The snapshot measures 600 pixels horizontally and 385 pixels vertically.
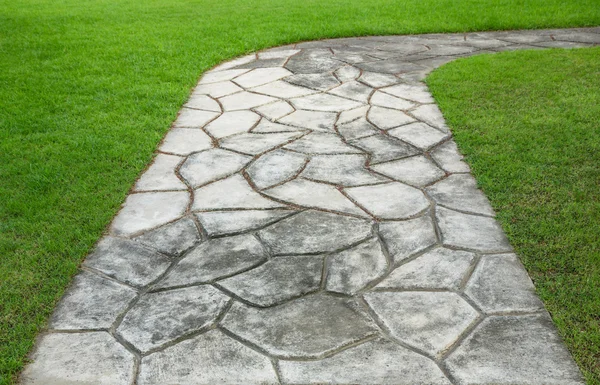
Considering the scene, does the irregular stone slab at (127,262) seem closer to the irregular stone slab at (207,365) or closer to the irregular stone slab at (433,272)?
the irregular stone slab at (207,365)

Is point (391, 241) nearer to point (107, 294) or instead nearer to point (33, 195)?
point (107, 294)

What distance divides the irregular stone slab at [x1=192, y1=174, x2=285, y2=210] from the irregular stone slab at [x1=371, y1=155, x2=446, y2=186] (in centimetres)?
87

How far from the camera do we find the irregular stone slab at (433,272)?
2.88 m

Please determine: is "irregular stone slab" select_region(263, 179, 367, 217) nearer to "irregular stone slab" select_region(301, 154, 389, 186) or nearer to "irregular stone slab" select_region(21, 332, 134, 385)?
"irregular stone slab" select_region(301, 154, 389, 186)

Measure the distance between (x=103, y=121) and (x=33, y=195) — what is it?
1404 millimetres

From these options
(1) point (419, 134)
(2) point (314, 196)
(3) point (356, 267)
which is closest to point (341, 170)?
(2) point (314, 196)

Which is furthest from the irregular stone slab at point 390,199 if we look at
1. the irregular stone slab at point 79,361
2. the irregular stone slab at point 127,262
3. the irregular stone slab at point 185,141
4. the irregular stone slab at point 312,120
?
the irregular stone slab at point 79,361

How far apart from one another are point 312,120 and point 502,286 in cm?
264

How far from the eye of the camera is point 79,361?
246cm

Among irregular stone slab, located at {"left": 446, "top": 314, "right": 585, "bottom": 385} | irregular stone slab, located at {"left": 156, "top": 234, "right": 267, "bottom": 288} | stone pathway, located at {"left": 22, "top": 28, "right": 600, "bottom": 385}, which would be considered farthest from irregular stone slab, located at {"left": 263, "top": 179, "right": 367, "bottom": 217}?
irregular stone slab, located at {"left": 446, "top": 314, "right": 585, "bottom": 385}

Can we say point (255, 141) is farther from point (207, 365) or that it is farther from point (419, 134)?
point (207, 365)

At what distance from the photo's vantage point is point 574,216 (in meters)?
3.38

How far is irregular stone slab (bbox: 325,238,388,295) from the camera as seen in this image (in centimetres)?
289

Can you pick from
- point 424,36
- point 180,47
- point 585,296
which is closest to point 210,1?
point 180,47
